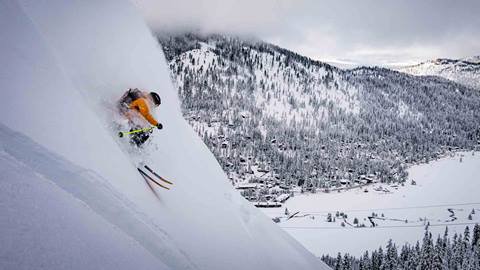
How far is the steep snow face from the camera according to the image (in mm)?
4379

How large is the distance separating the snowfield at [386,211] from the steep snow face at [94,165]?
9660 cm

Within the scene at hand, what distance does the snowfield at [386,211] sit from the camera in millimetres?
107688

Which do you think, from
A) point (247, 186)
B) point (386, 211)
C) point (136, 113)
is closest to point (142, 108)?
point (136, 113)

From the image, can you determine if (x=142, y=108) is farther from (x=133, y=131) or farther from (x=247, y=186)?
(x=247, y=186)

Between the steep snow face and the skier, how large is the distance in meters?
0.33

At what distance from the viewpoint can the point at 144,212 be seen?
6.57 m

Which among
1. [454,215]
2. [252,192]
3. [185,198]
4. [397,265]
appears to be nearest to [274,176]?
[252,192]

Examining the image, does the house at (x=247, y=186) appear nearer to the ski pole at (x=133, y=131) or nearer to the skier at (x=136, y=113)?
the ski pole at (x=133, y=131)

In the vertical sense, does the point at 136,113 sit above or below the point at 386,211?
above

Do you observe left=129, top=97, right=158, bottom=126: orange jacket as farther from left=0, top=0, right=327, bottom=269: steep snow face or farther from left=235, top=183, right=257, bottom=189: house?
left=235, top=183, right=257, bottom=189: house

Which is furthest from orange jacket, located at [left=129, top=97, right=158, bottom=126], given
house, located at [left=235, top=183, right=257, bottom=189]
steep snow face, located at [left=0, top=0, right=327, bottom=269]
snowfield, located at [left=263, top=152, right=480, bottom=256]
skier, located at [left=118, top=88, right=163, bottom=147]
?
house, located at [left=235, top=183, right=257, bottom=189]

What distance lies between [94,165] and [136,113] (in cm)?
300

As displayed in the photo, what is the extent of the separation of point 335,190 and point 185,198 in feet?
505

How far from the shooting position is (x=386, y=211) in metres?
133
